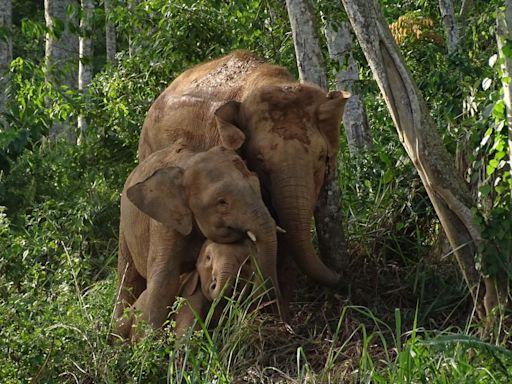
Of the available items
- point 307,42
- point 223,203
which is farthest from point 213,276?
point 307,42

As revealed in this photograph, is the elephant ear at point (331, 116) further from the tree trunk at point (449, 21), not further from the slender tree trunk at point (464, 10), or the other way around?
the slender tree trunk at point (464, 10)

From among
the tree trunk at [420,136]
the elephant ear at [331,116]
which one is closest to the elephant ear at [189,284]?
the elephant ear at [331,116]

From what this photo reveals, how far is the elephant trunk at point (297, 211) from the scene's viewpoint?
9.66 meters

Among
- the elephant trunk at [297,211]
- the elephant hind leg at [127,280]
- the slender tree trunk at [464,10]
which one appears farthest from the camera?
the slender tree trunk at [464,10]

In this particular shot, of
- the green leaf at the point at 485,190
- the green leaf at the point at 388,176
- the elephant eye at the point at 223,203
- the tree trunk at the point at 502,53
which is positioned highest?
the tree trunk at the point at 502,53

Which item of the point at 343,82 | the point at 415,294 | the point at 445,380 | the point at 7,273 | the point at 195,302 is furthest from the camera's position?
the point at 343,82

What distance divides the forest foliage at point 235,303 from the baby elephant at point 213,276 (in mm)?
213

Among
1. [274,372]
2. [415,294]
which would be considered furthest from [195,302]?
[415,294]

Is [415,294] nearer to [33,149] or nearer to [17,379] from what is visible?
[17,379]

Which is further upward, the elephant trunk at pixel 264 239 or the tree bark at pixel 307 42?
the tree bark at pixel 307 42

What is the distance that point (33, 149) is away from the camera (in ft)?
45.9

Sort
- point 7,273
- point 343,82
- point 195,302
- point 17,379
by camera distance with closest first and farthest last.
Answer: point 17,379 < point 195,302 < point 7,273 < point 343,82

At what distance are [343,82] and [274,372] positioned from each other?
5421 millimetres

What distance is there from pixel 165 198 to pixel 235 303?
90 cm
